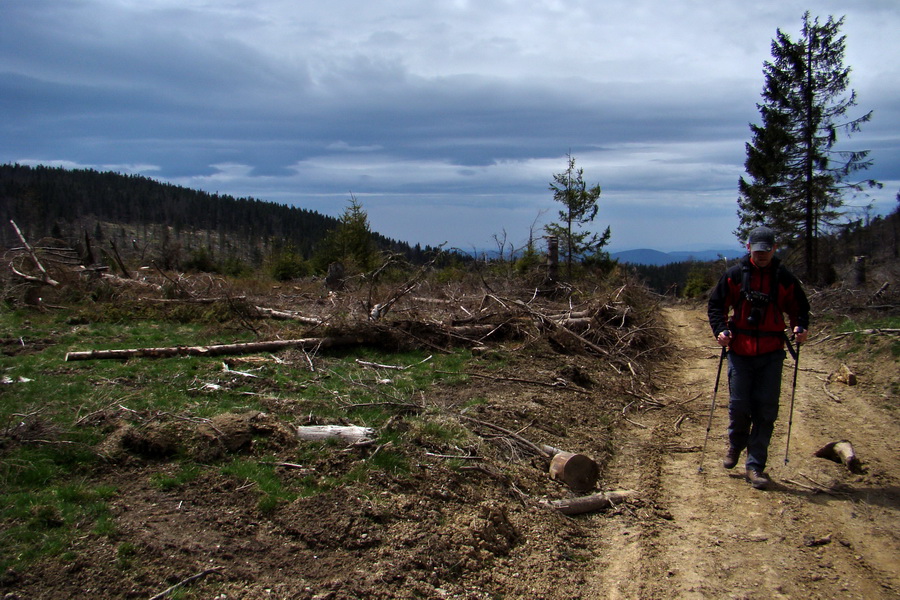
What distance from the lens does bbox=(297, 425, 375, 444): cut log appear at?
5.20 m

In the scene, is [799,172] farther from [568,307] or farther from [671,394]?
[671,394]

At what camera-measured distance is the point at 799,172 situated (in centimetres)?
2159

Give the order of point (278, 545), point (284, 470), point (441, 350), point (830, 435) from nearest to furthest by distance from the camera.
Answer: point (278, 545) → point (284, 470) → point (830, 435) → point (441, 350)

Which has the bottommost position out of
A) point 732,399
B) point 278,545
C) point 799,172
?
point 278,545

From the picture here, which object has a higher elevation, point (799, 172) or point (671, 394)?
point (799, 172)

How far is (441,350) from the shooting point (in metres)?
10.3

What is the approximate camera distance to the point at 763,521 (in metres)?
4.37

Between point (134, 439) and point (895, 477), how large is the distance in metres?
6.54

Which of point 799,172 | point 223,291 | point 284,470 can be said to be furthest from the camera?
point 799,172

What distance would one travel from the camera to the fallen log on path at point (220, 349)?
8.38m

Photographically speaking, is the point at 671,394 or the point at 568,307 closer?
the point at 671,394

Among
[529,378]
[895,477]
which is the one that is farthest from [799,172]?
[895,477]

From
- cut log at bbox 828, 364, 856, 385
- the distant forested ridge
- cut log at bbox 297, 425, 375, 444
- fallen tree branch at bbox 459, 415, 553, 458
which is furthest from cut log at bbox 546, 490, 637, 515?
the distant forested ridge

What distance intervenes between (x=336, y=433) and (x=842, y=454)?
4.78 meters
